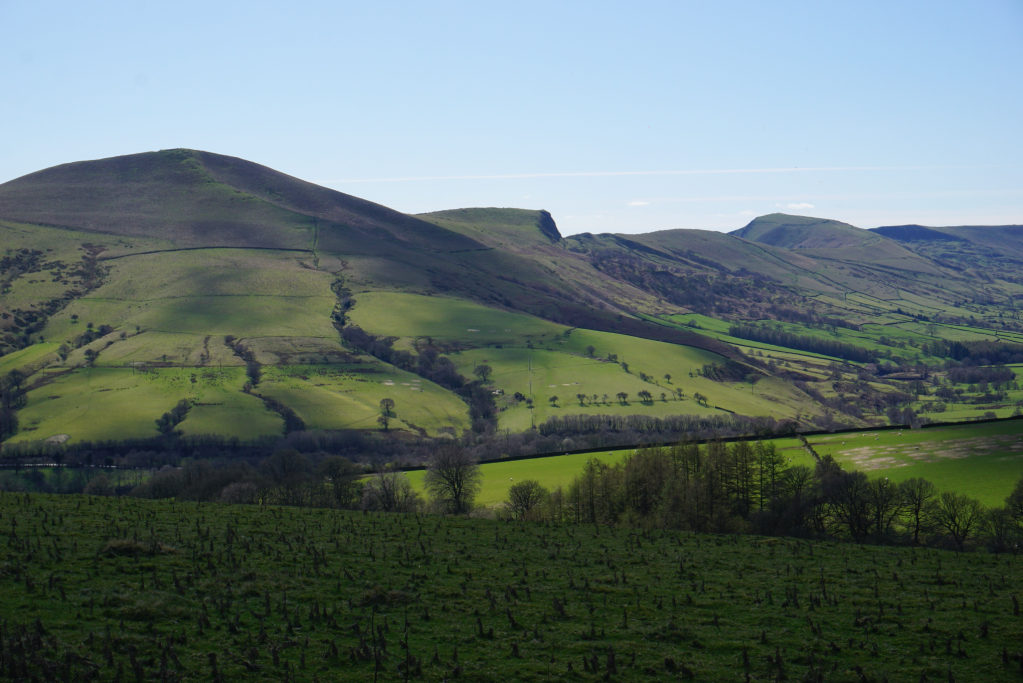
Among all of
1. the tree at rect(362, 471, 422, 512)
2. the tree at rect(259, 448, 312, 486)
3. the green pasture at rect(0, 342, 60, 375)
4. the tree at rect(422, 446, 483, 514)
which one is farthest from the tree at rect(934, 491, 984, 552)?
the green pasture at rect(0, 342, 60, 375)

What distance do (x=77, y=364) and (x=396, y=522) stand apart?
7342 inches

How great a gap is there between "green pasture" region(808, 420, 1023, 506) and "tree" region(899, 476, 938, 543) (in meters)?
13.8

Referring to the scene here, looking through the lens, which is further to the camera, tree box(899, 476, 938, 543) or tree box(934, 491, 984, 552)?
tree box(899, 476, 938, 543)

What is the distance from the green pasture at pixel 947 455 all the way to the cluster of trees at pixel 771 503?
42.1 ft

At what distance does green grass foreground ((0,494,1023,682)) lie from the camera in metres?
20.0

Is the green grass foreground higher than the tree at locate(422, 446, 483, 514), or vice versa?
the green grass foreground

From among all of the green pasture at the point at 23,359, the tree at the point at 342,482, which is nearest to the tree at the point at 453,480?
the tree at the point at 342,482

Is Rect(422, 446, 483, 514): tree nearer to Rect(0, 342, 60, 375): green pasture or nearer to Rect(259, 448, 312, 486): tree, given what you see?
Rect(259, 448, 312, 486): tree

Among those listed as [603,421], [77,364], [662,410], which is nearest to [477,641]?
[603,421]

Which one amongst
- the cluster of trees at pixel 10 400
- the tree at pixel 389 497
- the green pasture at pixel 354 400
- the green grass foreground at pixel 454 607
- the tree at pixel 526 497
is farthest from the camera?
the green pasture at pixel 354 400

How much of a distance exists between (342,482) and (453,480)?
437 inches

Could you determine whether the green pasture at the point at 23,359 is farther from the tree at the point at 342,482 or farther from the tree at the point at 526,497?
the tree at the point at 526,497

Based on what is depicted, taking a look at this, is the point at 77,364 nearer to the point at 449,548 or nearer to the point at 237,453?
the point at 237,453

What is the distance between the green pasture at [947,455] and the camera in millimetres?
68375
